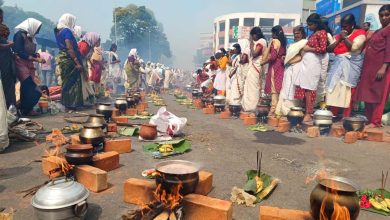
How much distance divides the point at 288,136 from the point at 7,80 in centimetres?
716

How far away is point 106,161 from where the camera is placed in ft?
13.2

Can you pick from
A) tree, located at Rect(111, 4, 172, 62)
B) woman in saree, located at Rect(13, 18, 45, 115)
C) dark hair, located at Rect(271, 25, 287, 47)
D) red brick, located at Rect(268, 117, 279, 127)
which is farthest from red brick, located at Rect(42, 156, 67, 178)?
tree, located at Rect(111, 4, 172, 62)

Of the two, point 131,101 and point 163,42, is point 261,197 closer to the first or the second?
point 131,101

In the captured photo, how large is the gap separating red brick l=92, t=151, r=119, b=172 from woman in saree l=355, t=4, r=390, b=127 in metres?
6.12

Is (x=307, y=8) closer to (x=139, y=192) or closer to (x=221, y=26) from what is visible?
(x=139, y=192)

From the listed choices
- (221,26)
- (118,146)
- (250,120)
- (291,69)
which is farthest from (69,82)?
(221,26)

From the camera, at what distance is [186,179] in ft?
8.91

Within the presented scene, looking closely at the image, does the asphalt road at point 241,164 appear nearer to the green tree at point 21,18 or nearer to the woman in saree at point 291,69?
the woman in saree at point 291,69

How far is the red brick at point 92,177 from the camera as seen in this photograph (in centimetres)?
338

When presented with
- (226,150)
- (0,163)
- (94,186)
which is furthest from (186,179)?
(0,163)

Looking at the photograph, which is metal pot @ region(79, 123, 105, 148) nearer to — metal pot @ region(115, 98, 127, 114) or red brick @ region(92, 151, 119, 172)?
red brick @ region(92, 151, 119, 172)

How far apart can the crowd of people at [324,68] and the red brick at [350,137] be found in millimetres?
1248

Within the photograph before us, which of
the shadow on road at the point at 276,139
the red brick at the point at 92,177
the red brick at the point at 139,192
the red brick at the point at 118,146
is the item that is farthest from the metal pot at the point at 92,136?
the shadow on road at the point at 276,139

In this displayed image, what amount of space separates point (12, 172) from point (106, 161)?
4.44 feet
